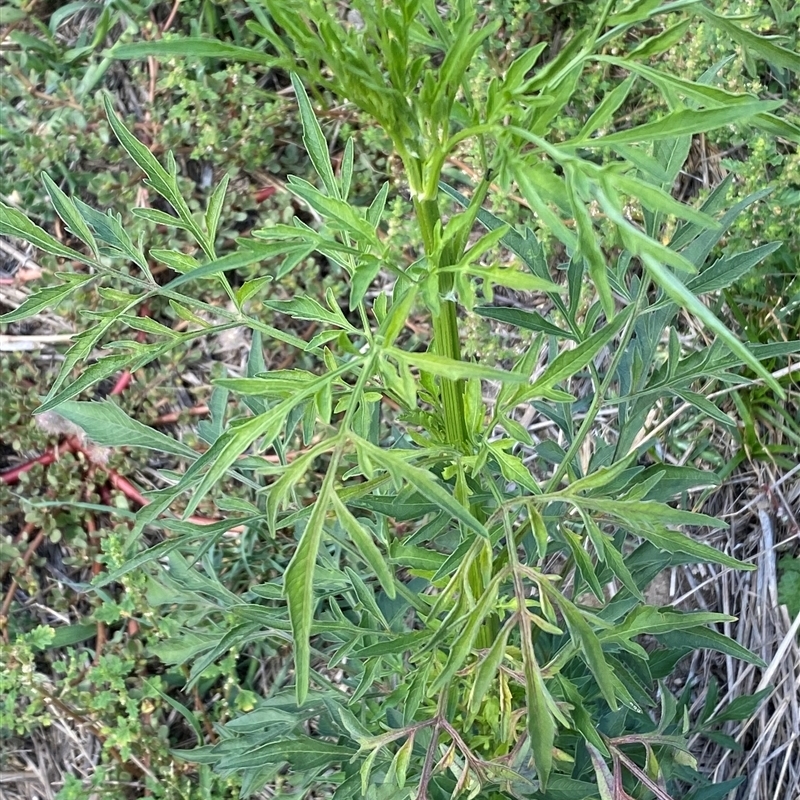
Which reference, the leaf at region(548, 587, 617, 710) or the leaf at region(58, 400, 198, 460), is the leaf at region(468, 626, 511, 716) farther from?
the leaf at region(58, 400, 198, 460)

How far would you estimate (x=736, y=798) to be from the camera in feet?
4.70

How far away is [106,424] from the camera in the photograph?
1.04 metres

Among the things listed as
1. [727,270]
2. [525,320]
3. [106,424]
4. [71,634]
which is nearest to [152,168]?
[106,424]

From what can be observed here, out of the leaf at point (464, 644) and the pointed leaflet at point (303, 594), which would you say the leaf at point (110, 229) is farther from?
the leaf at point (464, 644)

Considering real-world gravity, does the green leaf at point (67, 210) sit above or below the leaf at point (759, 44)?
below

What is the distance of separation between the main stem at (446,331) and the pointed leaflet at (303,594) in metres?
0.23

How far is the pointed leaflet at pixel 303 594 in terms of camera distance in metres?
0.65

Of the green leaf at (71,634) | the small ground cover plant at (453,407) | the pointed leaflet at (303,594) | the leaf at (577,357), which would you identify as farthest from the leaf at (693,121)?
the green leaf at (71,634)

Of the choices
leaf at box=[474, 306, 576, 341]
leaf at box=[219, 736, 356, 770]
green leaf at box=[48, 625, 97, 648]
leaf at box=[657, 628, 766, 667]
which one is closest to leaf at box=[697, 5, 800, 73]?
leaf at box=[474, 306, 576, 341]

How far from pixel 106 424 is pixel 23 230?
0.27m

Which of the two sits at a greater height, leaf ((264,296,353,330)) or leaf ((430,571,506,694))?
leaf ((264,296,353,330))

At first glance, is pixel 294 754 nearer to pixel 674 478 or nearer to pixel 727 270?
pixel 674 478

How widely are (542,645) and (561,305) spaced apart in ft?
2.00

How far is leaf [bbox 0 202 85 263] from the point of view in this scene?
34.5 inches
